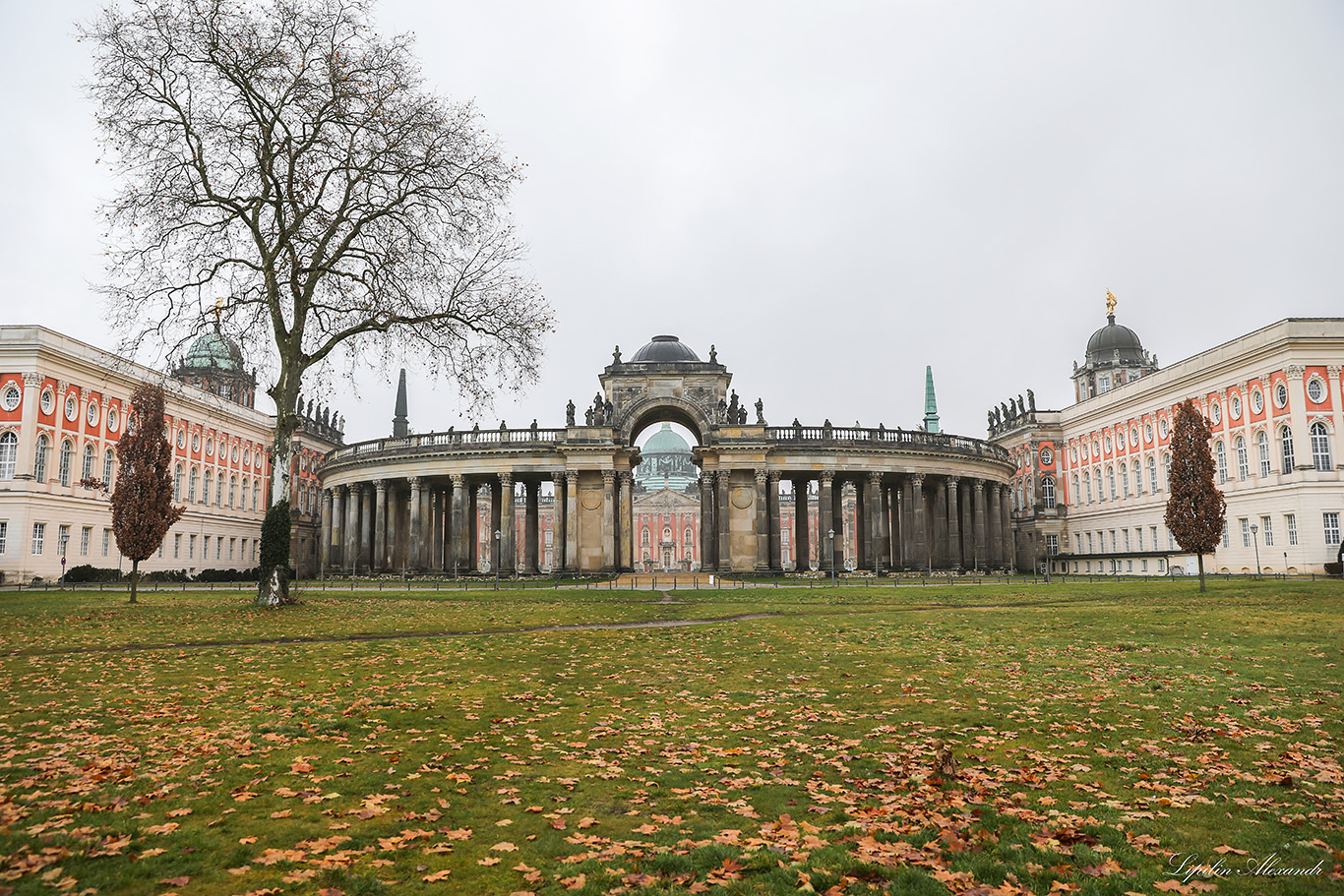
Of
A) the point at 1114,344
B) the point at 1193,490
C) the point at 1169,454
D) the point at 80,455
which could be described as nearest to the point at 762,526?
the point at 1193,490

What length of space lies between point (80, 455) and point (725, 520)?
150 ft

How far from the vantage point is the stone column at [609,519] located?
196 feet

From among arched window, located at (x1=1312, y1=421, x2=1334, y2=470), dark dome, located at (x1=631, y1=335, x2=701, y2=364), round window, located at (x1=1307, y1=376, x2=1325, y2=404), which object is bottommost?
arched window, located at (x1=1312, y1=421, x2=1334, y2=470)

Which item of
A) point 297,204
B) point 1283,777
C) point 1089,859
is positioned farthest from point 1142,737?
point 297,204

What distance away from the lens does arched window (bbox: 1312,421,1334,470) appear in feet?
184

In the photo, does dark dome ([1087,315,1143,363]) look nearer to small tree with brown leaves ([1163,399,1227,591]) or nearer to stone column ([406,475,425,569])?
small tree with brown leaves ([1163,399,1227,591])

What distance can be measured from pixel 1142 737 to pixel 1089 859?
13.3 feet

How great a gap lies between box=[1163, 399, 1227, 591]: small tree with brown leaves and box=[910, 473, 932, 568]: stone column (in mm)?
21437

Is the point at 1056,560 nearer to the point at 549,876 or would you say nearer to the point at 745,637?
the point at 745,637

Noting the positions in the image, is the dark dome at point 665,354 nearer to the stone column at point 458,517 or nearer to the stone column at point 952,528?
the stone column at point 458,517

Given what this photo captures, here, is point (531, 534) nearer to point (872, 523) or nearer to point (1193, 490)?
point (872, 523)

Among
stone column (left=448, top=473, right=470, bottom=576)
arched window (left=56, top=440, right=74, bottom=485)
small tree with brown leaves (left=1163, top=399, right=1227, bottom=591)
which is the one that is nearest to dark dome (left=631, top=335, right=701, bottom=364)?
stone column (left=448, top=473, right=470, bottom=576)

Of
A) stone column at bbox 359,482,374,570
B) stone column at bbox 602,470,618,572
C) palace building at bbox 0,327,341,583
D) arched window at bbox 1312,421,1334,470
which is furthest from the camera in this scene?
stone column at bbox 359,482,374,570

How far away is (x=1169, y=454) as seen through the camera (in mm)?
72688
